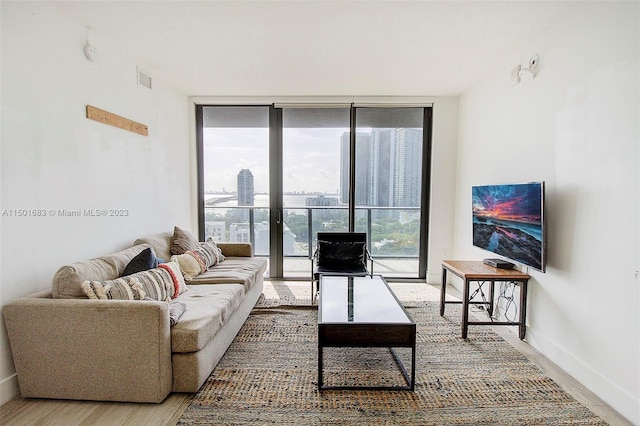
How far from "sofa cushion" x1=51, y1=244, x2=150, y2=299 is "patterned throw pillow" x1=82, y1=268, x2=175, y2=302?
0.07 metres

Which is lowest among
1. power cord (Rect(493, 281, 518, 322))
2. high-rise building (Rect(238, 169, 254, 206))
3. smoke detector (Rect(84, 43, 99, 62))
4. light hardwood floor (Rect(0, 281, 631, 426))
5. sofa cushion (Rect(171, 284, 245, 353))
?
light hardwood floor (Rect(0, 281, 631, 426))

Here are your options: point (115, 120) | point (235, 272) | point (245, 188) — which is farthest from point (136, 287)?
point (245, 188)

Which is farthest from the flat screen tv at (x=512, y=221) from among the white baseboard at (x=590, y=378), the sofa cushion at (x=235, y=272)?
the sofa cushion at (x=235, y=272)

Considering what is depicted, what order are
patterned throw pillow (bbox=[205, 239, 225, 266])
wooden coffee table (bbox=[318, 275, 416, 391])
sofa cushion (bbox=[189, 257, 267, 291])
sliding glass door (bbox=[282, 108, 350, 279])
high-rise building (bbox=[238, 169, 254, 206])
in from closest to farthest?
wooden coffee table (bbox=[318, 275, 416, 391]), sofa cushion (bbox=[189, 257, 267, 291]), patterned throw pillow (bbox=[205, 239, 225, 266]), sliding glass door (bbox=[282, 108, 350, 279]), high-rise building (bbox=[238, 169, 254, 206])

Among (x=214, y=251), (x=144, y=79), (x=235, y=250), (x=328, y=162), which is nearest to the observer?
(x=144, y=79)

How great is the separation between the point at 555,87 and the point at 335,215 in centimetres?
281

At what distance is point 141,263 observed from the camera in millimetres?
2305

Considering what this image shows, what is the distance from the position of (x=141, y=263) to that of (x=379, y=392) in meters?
1.93

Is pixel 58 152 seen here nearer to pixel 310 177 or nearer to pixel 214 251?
pixel 214 251

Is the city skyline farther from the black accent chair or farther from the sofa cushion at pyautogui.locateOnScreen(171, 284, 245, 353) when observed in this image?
the sofa cushion at pyautogui.locateOnScreen(171, 284, 245, 353)

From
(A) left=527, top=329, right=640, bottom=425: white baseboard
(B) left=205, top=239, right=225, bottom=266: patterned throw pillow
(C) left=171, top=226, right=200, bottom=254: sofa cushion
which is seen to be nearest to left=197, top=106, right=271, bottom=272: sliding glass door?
(B) left=205, top=239, right=225, bottom=266: patterned throw pillow

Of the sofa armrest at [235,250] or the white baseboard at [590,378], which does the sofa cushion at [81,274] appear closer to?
the sofa armrest at [235,250]

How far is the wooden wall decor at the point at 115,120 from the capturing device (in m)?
2.47

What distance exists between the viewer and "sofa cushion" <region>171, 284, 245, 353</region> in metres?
1.84
